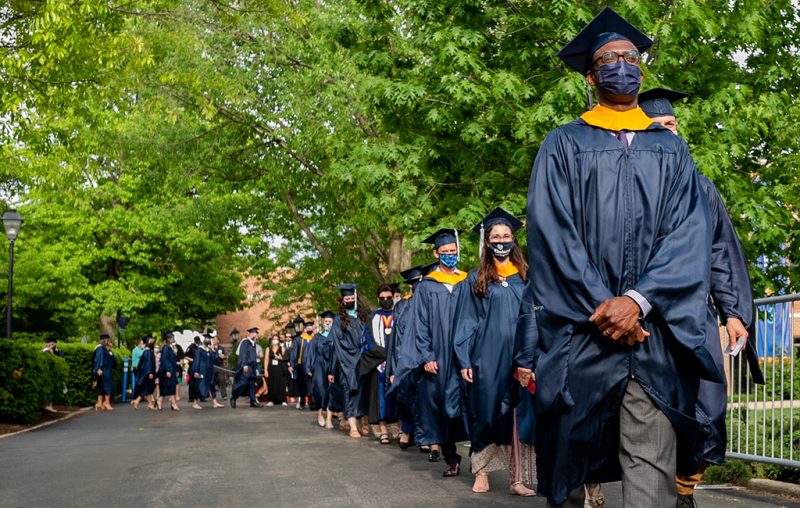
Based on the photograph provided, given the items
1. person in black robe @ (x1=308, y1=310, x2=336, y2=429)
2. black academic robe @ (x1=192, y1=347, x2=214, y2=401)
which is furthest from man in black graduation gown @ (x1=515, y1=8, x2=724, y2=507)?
black academic robe @ (x1=192, y1=347, x2=214, y2=401)

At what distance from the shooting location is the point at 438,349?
435 inches

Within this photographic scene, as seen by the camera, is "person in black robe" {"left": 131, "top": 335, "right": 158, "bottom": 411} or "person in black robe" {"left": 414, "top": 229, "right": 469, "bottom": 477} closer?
"person in black robe" {"left": 414, "top": 229, "right": 469, "bottom": 477}

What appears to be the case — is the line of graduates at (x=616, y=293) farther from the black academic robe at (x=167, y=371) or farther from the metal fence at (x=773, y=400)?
the black academic robe at (x=167, y=371)

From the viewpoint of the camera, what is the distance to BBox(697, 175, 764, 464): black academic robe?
17.4ft

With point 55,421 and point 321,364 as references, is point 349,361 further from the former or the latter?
point 55,421

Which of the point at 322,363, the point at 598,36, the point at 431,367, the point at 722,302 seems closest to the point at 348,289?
the point at 322,363

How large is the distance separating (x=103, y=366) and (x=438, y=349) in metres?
18.1

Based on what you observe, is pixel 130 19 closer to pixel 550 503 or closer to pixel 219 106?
pixel 219 106

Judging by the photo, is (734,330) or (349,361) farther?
(349,361)

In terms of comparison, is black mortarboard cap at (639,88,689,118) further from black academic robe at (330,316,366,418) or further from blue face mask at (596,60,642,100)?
black academic robe at (330,316,366,418)

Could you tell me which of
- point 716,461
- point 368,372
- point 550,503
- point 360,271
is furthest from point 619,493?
point 360,271

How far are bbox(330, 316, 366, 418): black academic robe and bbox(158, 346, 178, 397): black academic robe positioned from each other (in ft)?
38.1

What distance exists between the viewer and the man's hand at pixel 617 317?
12.4ft

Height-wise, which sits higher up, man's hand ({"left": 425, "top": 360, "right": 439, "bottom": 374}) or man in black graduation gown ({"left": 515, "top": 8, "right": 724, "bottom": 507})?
man in black graduation gown ({"left": 515, "top": 8, "right": 724, "bottom": 507})
